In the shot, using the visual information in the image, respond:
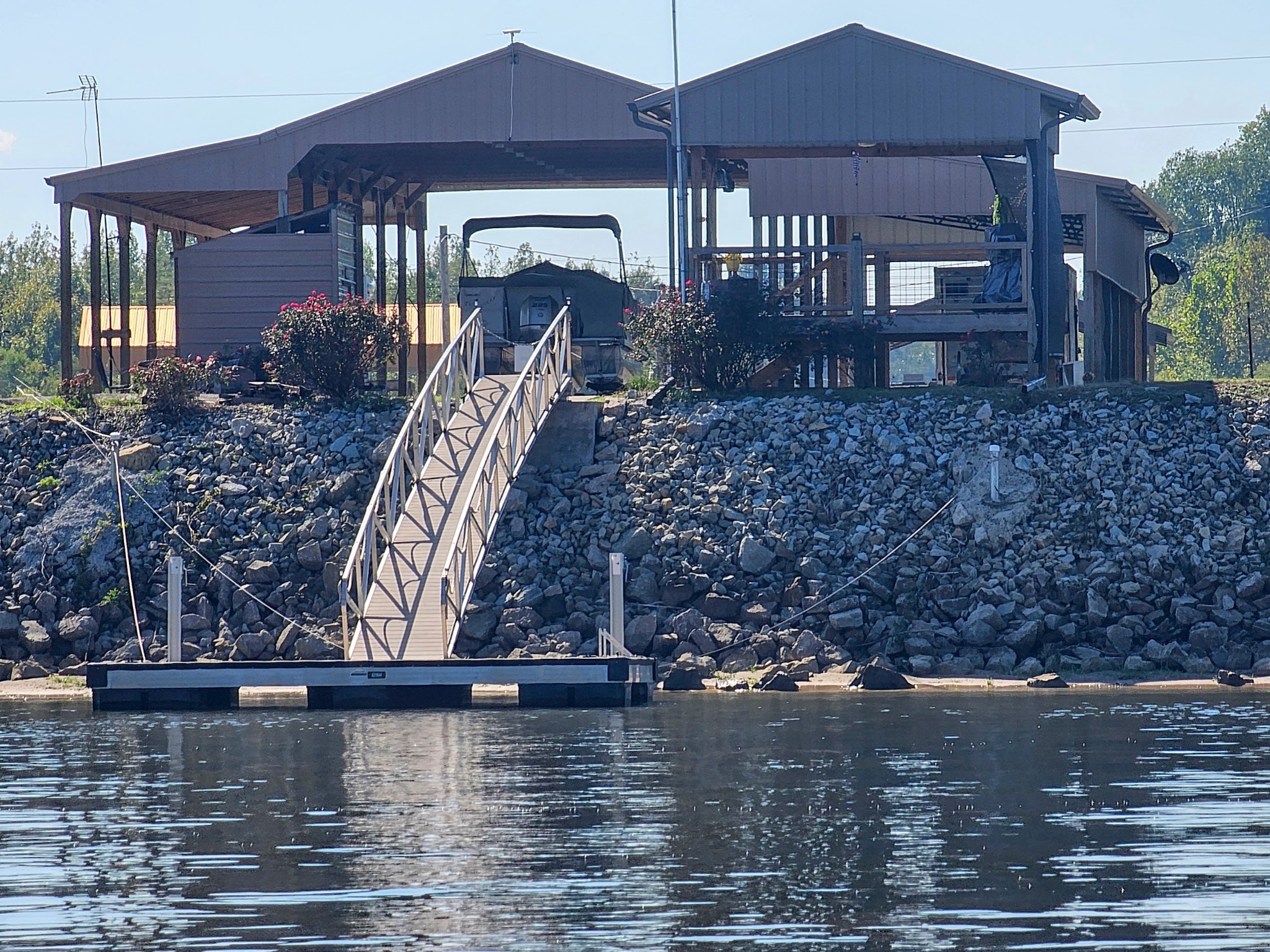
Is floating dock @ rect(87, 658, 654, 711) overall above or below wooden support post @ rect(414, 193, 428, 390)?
below

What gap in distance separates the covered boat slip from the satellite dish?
5.74 m

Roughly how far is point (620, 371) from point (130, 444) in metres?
8.45

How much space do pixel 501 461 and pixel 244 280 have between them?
28.9 feet

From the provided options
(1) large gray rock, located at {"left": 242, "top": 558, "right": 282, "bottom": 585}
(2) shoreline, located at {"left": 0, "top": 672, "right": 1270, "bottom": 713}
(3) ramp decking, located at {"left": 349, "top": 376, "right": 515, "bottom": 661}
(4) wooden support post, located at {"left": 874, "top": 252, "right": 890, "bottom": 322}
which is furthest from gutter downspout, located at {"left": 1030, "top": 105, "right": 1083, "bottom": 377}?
(1) large gray rock, located at {"left": 242, "top": 558, "right": 282, "bottom": 585}

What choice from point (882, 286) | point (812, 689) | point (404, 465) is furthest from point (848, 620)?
point (882, 286)

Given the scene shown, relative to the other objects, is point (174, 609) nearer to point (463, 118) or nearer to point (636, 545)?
point (636, 545)

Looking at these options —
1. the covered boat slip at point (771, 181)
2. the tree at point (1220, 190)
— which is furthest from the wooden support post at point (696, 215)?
the tree at point (1220, 190)

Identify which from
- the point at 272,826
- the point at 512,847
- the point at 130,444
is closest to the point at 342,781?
the point at 272,826

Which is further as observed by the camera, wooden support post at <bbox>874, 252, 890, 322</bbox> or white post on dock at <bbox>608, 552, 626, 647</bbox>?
wooden support post at <bbox>874, 252, 890, 322</bbox>

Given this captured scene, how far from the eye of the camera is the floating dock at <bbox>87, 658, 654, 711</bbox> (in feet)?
77.4

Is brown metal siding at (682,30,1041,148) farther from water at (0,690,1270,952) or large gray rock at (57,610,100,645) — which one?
water at (0,690,1270,952)

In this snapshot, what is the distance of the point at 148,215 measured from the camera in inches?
1475

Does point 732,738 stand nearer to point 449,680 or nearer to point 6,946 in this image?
point 449,680

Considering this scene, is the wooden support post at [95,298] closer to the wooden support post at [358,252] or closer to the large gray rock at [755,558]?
the wooden support post at [358,252]
